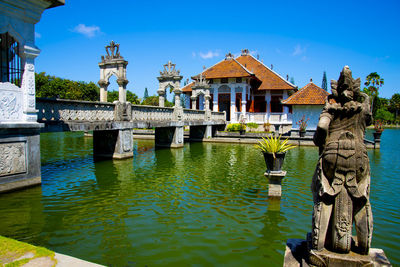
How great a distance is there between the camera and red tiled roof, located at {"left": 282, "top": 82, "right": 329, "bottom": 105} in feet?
80.3

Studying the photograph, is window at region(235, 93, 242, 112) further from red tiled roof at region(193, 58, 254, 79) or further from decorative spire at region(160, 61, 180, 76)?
decorative spire at region(160, 61, 180, 76)

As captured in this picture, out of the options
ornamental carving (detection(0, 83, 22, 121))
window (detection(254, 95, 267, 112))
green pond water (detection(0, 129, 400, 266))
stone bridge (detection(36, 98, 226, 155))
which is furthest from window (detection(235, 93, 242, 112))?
ornamental carving (detection(0, 83, 22, 121))

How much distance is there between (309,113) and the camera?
25.1m

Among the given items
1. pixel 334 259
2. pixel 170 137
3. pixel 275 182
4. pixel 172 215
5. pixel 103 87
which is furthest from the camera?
pixel 170 137

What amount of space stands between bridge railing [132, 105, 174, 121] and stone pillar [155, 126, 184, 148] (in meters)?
0.93

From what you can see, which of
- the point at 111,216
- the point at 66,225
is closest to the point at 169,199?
the point at 111,216

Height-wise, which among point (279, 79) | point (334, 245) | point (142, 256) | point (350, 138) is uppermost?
point (279, 79)

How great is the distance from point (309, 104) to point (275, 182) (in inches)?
737

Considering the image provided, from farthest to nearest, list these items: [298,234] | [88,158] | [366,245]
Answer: [88,158] < [298,234] < [366,245]

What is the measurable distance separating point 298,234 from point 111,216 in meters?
4.15

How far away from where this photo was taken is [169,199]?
7.92m

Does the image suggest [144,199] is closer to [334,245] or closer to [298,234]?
[298,234]

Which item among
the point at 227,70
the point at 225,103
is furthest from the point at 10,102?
the point at 225,103

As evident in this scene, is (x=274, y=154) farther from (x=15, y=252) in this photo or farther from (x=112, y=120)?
(x=112, y=120)
